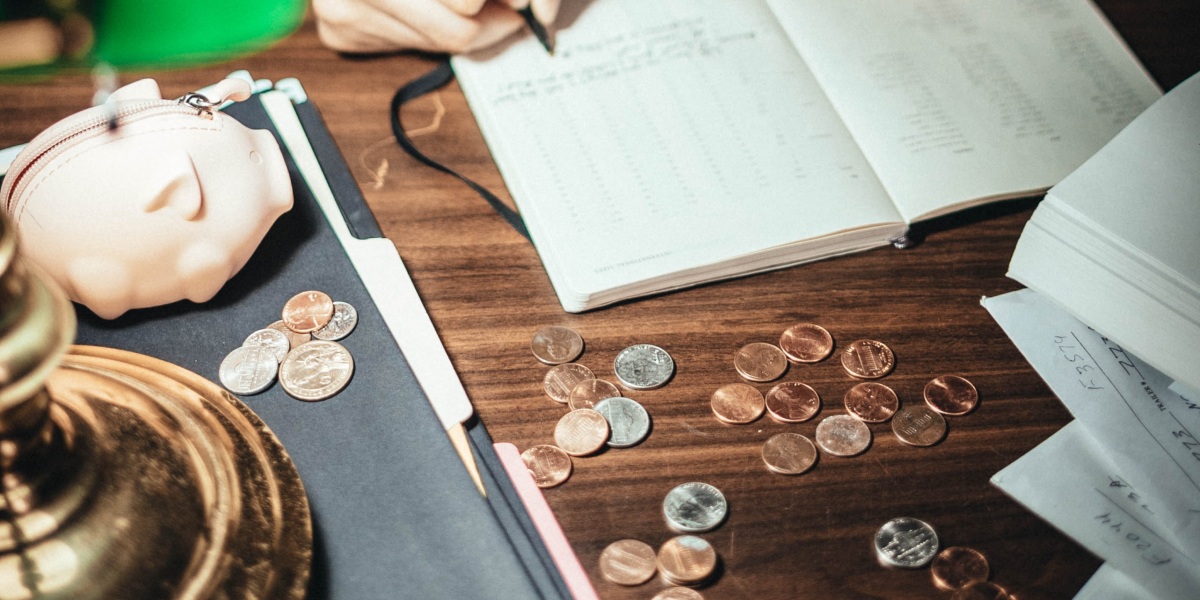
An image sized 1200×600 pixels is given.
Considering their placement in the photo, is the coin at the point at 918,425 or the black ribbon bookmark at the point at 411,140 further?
the black ribbon bookmark at the point at 411,140

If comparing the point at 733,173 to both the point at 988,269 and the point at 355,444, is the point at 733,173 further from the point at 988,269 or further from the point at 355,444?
the point at 355,444

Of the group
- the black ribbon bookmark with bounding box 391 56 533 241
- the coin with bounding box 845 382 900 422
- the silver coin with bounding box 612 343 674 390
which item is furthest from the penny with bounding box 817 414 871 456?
the black ribbon bookmark with bounding box 391 56 533 241

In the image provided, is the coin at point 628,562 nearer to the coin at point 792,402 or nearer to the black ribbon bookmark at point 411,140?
the coin at point 792,402

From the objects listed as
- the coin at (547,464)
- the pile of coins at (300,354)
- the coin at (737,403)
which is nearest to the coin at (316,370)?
the pile of coins at (300,354)

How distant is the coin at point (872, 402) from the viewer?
0.65 m

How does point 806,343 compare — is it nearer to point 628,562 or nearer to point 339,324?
point 628,562

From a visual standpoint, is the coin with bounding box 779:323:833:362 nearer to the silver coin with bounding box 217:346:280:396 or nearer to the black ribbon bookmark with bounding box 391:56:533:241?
the black ribbon bookmark with bounding box 391:56:533:241

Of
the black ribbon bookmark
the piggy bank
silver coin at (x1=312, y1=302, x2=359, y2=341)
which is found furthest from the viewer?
the black ribbon bookmark

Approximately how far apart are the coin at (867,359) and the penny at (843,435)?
45mm

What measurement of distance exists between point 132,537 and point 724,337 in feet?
1.47

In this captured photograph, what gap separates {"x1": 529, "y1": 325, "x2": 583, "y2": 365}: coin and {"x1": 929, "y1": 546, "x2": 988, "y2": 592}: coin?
0.29 metres

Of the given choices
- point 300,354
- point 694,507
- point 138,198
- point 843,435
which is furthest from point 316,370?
point 843,435

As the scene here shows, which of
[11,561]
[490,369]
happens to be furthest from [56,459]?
[490,369]

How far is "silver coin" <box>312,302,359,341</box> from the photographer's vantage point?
2.04 feet
